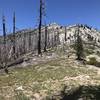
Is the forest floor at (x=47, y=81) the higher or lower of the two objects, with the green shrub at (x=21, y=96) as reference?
higher

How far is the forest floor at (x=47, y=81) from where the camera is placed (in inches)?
1188

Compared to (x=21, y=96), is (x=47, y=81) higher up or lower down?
higher up

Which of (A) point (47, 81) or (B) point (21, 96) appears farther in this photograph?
(A) point (47, 81)

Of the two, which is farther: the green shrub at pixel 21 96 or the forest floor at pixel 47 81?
the forest floor at pixel 47 81

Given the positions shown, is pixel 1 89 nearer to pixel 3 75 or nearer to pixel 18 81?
pixel 18 81

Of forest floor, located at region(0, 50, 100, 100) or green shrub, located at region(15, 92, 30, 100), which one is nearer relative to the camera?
green shrub, located at region(15, 92, 30, 100)

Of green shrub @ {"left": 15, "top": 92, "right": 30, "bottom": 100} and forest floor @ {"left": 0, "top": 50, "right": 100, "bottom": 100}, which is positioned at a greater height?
forest floor @ {"left": 0, "top": 50, "right": 100, "bottom": 100}

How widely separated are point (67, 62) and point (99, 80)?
11094 mm

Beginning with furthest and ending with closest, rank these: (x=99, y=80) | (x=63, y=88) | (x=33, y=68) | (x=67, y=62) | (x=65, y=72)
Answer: (x=67, y=62) < (x=33, y=68) < (x=65, y=72) < (x=99, y=80) < (x=63, y=88)

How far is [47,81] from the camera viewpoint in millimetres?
34031

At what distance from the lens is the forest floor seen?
3017cm

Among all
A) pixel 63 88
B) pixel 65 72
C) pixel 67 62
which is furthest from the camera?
pixel 67 62

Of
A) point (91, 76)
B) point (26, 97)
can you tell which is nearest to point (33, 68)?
point (91, 76)

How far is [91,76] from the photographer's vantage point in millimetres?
35719
